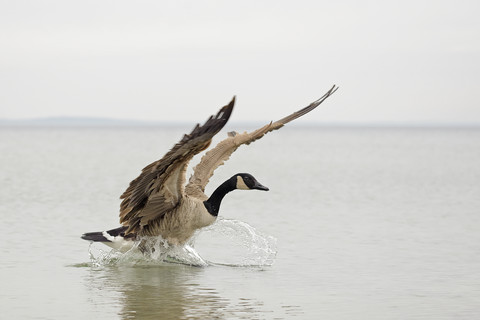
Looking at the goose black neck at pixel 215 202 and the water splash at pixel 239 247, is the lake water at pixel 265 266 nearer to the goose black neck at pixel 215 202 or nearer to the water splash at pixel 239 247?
the water splash at pixel 239 247

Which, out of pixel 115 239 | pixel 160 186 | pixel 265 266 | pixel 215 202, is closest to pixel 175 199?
pixel 160 186

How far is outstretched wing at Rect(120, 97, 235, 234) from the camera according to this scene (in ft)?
31.1

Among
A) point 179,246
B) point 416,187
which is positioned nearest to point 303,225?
point 179,246

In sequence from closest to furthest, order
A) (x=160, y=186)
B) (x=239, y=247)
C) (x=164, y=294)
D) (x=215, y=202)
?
1. (x=164, y=294)
2. (x=160, y=186)
3. (x=215, y=202)
4. (x=239, y=247)

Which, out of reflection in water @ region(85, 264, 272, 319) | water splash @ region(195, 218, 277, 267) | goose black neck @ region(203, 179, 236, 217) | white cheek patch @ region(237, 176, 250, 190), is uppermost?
white cheek patch @ region(237, 176, 250, 190)

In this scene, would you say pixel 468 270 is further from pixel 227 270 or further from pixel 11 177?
pixel 11 177

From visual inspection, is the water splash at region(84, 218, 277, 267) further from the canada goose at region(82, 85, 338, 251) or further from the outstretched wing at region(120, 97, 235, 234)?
the outstretched wing at region(120, 97, 235, 234)

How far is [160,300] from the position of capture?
32.1 ft

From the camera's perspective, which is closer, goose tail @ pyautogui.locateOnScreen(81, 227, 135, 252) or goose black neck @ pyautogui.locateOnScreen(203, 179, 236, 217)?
goose black neck @ pyautogui.locateOnScreen(203, 179, 236, 217)

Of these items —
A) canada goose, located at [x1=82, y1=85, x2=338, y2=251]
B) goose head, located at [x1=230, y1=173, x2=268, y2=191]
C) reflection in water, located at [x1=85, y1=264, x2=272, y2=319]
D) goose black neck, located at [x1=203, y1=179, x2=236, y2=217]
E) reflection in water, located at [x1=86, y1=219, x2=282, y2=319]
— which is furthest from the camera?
goose head, located at [x1=230, y1=173, x2=268, y2=191]

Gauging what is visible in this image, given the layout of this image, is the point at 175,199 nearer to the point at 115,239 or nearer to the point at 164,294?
the point at 115,239

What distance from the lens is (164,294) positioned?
10.2 metres

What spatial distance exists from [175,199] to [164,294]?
170 cm

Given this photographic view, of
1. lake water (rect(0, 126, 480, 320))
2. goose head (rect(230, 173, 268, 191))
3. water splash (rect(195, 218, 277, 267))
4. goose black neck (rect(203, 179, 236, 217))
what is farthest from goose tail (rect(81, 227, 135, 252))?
goose head (rect(230, 173, 268, 191))
